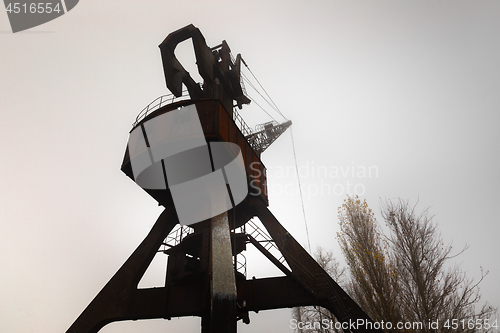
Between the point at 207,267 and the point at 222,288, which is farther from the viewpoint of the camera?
the point at 207,267

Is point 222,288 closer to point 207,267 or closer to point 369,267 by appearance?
point 207,267

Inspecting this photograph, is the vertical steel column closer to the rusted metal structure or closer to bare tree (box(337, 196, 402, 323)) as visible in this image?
the rusted metal structure

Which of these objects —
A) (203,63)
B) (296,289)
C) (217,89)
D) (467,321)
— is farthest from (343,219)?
(203,63)

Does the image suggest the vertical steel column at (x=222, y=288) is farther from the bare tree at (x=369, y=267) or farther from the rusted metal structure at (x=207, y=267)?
the bare tree at (x=369, y=267)

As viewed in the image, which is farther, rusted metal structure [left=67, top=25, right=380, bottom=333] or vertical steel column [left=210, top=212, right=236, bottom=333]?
rusted metal structure [left=67, top=25, right=380, bottom=333]

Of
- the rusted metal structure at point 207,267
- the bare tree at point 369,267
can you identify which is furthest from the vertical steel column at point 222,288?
the bare tree at point 369,267

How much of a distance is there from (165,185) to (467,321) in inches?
447

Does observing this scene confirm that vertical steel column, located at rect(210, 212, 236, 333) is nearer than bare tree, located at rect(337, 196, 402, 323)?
Yes

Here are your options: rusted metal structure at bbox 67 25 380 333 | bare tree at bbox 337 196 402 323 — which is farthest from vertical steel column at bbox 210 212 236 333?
bare tree at bbox 337 196 402 323

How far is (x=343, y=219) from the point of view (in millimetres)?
15195

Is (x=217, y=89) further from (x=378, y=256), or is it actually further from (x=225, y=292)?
(x=378, y=256)

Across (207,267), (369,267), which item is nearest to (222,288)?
(207,267)

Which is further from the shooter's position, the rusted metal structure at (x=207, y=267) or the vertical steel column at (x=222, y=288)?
the rusted metal structure at (x=207, y=267)

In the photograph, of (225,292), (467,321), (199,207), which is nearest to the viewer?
(225,292)
